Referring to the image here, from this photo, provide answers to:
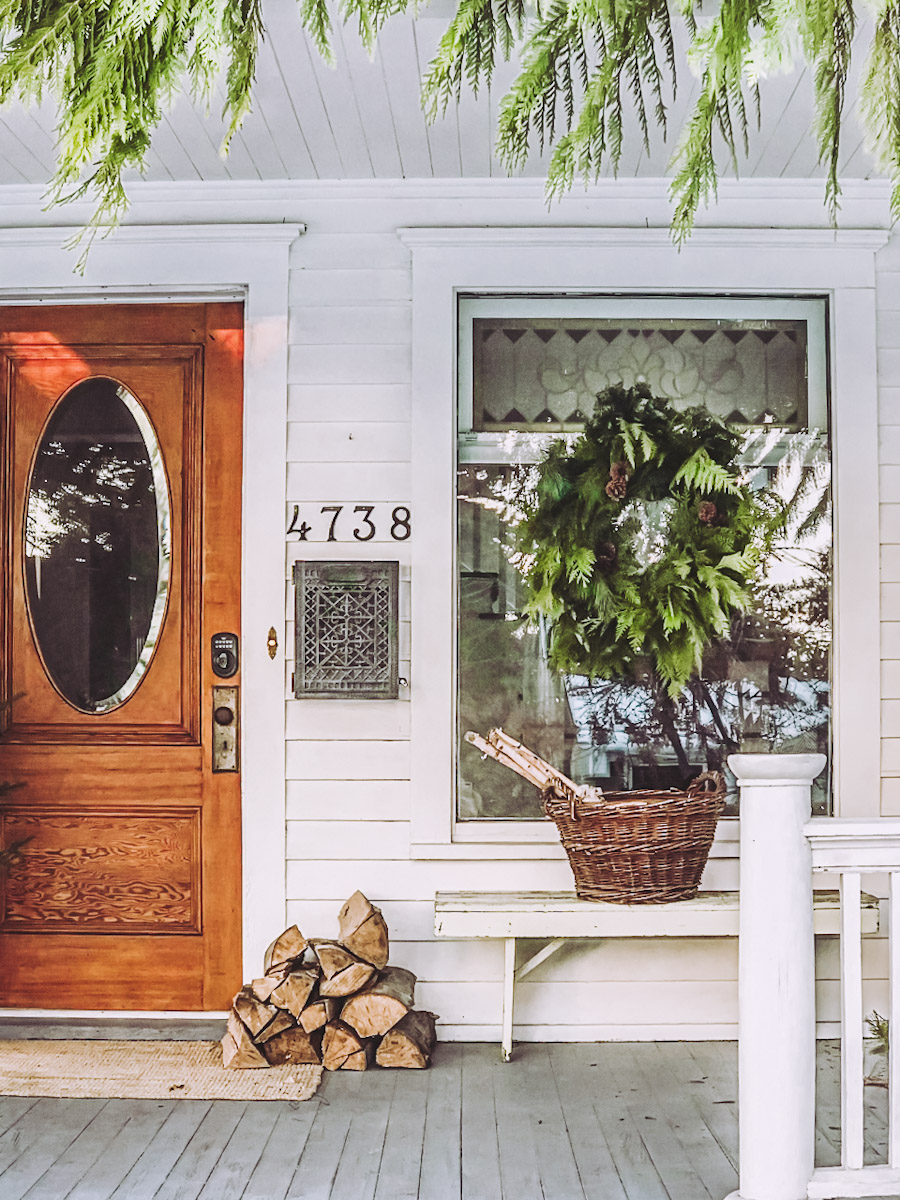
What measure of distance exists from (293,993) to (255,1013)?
12cm

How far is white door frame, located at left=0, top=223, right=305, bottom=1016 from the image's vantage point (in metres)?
3.46

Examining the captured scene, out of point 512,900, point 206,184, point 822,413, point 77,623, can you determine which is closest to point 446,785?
point 512,900

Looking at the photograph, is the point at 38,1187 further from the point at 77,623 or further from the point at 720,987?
the point at 720,987

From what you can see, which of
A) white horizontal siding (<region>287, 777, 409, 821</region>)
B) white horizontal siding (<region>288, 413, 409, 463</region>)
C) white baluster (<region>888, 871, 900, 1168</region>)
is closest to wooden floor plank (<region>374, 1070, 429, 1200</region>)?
white horizontal siding (<region>287, 777, 409, 821</region>)

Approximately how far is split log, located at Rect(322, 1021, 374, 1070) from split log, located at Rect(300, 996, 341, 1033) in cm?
3

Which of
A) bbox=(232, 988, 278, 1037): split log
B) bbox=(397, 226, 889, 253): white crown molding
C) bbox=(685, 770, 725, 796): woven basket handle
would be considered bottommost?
bbox=(232, 988, 278, 1037): split log

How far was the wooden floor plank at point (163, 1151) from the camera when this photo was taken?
2.41 metres

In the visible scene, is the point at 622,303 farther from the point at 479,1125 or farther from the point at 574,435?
the point at 479,1125

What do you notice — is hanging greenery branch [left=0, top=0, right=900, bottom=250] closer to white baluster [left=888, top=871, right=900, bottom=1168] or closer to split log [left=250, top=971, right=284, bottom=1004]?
white baluster [left=888, top=871, right=900, bottom=1168]

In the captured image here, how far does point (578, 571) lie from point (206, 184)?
1721 millimetres

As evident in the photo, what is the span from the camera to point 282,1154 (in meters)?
2.59

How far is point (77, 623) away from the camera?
11.8 ft

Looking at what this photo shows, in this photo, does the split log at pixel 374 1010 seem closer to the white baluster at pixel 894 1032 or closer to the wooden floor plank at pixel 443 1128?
the wooden floor plank at pixel 443 1128

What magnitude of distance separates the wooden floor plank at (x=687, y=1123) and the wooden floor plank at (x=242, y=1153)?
100 centimetres
